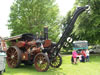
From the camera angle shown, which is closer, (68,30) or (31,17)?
(68,30)

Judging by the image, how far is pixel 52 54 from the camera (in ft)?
34.6

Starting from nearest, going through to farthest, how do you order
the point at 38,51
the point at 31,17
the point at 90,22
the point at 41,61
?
the point at 41,61 < the point at 38,51 < the point at 31,17 < the point at 90,22

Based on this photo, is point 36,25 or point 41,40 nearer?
point 41,40

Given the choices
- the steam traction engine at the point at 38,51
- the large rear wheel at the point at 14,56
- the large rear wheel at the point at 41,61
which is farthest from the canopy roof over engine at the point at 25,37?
the large rear wheel at the point at 41,61

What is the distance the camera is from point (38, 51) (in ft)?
34.7

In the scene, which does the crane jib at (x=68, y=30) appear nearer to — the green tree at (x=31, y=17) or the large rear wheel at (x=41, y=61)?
the large rear wheel at (x=41, y=61)

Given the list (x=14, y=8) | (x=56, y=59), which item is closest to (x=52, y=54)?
(x=56, y=59)

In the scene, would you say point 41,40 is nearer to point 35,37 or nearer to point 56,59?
point 35,37

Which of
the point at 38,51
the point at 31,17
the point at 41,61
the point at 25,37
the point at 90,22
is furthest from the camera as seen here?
the point at 90,22

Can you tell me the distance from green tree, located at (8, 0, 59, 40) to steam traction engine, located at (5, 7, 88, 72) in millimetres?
7269

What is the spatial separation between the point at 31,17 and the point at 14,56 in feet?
32.1

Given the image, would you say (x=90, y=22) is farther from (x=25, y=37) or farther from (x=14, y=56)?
(x=14, y=56)

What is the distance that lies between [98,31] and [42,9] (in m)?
8.32

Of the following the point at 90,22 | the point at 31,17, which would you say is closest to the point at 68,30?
the point at 31,17
